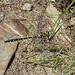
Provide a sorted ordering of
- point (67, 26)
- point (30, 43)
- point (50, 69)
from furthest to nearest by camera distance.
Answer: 1. point (67, 26)
2. point (30, 43)
3. point (50, 69)

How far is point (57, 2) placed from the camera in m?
2.63

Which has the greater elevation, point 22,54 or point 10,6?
point 10,6

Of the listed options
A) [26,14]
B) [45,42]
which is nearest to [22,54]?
[45,42]

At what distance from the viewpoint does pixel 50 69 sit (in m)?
1.80

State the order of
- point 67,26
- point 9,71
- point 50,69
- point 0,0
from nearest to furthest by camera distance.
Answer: point 9,71 → point 50,69 → point 0,0 → point 67,26

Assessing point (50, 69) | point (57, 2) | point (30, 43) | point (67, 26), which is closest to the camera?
point (50, 69)

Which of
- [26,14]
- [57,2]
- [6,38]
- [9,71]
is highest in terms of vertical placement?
[57,2]

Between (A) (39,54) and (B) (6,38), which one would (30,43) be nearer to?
(A) (39,54)

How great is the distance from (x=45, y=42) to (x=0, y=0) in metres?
1.32

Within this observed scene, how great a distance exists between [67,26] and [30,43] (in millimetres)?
1023

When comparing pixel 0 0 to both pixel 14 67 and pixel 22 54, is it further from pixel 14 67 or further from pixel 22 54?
pixel 14 67

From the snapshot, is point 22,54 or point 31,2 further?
point 31,2

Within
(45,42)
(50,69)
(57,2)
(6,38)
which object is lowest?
(50,69)

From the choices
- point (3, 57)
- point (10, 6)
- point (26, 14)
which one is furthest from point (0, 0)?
point (3, 57)
